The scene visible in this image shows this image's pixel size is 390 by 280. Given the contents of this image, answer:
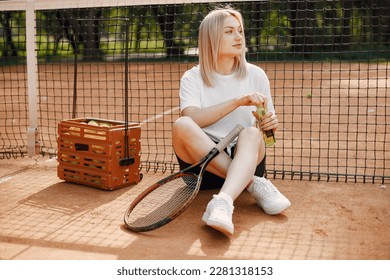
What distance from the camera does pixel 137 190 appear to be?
4.33 metres

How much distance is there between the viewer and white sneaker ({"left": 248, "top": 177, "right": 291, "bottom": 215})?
365 centimetres

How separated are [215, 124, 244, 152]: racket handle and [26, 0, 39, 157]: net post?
2.40m

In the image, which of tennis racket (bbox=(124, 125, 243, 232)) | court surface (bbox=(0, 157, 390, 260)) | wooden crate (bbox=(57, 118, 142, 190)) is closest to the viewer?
court surface (bbox=(0, 157, 390, 260))

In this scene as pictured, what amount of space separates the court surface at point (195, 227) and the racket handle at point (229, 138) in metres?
0.45

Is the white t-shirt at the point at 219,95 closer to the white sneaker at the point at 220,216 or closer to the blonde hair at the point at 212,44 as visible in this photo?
the blonde hair at the point at 212,44

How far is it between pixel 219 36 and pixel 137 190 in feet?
4.17

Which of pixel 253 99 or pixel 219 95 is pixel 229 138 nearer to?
pixel 253 99

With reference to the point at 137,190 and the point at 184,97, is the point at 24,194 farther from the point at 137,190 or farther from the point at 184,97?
the point at 184,97

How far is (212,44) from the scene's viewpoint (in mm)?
3891

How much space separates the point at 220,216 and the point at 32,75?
2895mm

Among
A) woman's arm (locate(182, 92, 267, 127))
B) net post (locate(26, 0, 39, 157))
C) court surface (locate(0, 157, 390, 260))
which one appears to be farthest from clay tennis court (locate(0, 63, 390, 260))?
woman's arm (locate(182, 92, 267, 127))

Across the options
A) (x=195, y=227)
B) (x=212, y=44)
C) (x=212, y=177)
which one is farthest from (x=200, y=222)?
(x=212, y=44)

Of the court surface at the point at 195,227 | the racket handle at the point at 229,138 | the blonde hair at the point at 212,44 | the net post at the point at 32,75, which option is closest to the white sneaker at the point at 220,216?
the court surface at the point at 195,227

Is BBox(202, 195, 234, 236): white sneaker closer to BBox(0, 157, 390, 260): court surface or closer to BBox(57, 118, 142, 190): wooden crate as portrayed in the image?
BBox(0, 157, 390, 260): court surface
